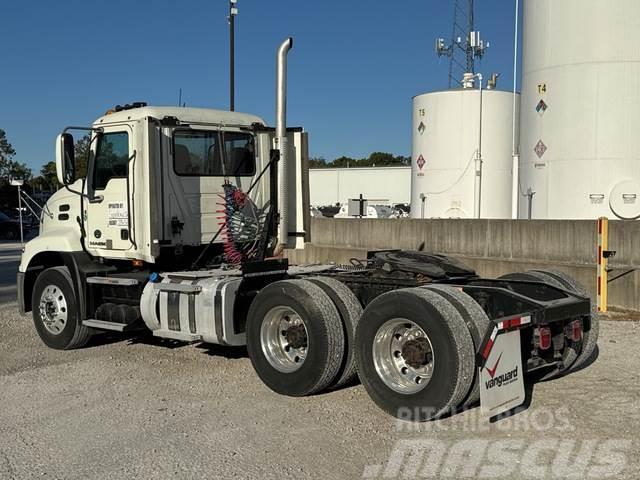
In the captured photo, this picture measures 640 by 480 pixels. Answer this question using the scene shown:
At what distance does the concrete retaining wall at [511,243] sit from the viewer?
10.9 metres

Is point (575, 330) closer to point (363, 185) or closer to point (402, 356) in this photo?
point (402, 356)

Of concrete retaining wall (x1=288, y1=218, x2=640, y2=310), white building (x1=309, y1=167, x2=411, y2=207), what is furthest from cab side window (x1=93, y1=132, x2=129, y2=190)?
white building (x1=309, y1=167, x2=411, y2=207)

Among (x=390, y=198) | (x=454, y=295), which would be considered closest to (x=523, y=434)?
(x=454, y=295)

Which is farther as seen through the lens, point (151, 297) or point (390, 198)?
point (390, 198)

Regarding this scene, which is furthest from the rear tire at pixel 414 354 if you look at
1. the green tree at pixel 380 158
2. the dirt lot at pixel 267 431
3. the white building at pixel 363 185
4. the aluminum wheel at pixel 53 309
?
the green tree at pixel 380 158

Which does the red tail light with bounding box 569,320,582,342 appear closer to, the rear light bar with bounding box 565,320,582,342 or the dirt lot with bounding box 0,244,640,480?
the rear light bar with bounding box 565,320,582,342

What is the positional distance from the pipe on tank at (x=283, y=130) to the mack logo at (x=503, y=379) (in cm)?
356

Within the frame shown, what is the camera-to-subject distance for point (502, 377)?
5.32m

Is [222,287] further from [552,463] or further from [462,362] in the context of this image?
[552,463]

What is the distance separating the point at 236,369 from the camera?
293 inches

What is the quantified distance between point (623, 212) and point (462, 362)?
1053 centimetres
